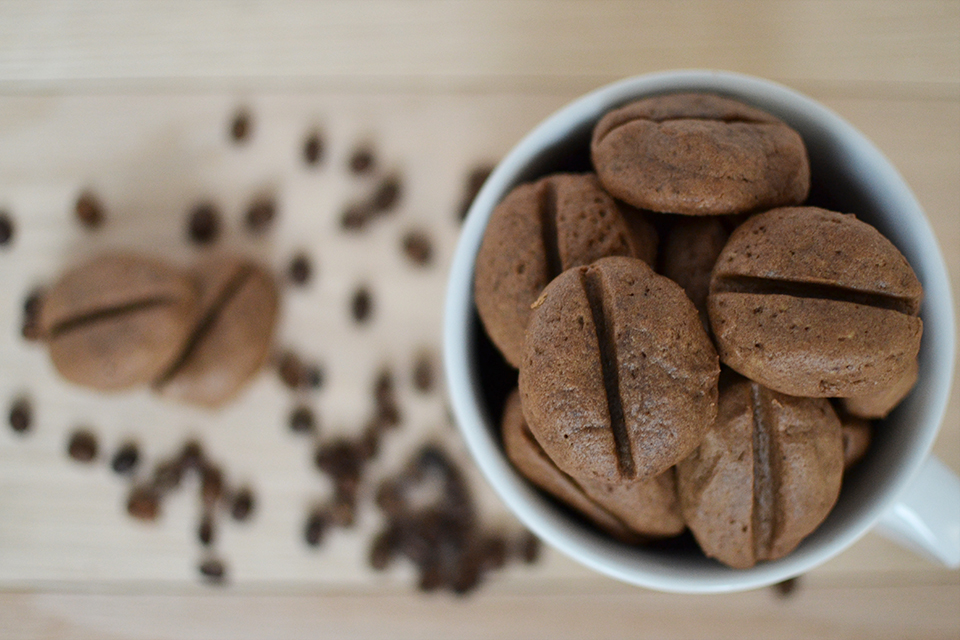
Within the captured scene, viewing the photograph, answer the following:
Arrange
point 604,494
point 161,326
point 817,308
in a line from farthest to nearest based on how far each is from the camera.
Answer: point 161,326, point 604,494, point 817,308

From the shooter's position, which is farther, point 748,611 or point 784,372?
point 748,611

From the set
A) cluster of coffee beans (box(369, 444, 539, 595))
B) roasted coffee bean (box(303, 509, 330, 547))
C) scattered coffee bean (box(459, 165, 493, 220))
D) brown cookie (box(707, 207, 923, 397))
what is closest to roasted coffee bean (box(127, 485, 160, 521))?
roasted coffee bean (box(303, 509, 330, 547))

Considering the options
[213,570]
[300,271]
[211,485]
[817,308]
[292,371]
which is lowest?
[213,570]

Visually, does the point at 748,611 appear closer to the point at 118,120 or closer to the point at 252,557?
the point at 252,557

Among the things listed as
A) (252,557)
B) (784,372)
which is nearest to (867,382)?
(784,372)

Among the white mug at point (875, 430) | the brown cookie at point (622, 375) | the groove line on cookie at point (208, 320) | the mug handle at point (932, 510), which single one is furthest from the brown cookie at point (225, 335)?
the mug handle at point (932, 510)

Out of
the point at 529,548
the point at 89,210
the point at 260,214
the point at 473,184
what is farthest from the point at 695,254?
the point at 89,210

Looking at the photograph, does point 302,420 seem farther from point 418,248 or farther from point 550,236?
point 550,236
